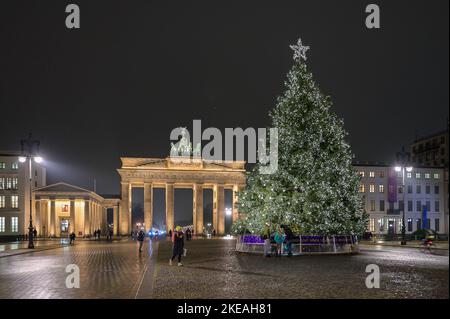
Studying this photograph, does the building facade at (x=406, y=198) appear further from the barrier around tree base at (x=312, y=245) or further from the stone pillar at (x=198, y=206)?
the barrier around tree base at (x=312, y=245)

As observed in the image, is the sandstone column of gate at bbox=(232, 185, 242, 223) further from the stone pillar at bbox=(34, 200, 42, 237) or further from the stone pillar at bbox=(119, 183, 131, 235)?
the stone pillar at bbox=(34, 200, 42, 237)

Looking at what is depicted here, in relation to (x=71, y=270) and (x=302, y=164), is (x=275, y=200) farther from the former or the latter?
(x=71, y=270)

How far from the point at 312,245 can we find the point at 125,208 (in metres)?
77.0

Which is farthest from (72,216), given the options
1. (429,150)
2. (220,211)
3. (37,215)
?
(429,150)

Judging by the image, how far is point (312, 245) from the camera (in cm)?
3412

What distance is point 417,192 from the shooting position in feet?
352

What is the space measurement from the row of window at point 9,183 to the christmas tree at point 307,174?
6963 cm

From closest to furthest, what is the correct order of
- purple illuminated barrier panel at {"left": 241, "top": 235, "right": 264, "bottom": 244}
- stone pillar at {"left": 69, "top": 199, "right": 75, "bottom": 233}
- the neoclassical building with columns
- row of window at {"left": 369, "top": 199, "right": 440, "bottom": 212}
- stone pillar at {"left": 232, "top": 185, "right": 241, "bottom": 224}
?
1. purple illuminated barrier panel at {"left": 241, "top": 235, "right": 264, "bottom": 244}
2. stone pillar at {"left": 232, "top": 185, "right": 241, "bottom": 224}
3. the neoclassical building with columns
4. stone pillar at {"left": 69, "top": 199, "right": 75, "bottom": 233}
5. row of window at {"left": 369, "top": 199, "right": 440, "bottom": 212}

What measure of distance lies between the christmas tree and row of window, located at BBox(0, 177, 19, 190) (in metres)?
69.6

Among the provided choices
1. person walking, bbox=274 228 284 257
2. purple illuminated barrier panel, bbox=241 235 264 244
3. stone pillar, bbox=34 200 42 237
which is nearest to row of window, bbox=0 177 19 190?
stone pillar, bbox=34 200 42 237

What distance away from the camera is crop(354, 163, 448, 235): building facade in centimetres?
10369

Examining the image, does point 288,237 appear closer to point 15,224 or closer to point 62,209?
point 15,224
